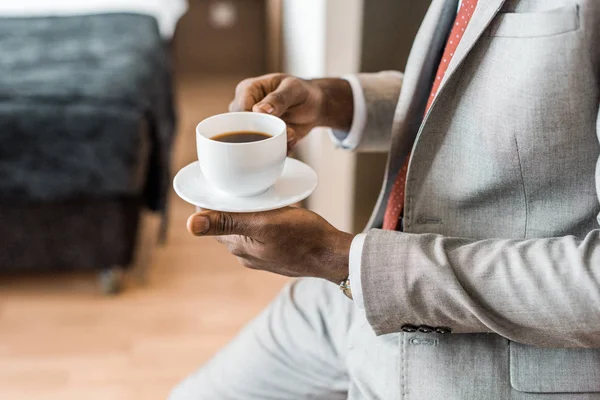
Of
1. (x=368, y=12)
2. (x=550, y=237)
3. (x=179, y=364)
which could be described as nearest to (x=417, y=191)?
(x=550, y=237)

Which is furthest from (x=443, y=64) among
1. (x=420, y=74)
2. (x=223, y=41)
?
(x=223, y=41)

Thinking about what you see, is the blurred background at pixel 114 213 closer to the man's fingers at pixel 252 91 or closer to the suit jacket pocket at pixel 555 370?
the man's fingers at pixel 252 91

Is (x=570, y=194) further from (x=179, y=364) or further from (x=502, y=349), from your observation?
(x=179, y=364)

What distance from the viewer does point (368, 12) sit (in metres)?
1.69

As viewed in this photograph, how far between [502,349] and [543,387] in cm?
6

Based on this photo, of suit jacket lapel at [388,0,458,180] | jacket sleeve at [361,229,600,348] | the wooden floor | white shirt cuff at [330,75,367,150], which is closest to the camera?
jacket sleeve at [361,229,600,348]

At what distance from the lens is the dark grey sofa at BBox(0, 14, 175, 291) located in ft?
5.99

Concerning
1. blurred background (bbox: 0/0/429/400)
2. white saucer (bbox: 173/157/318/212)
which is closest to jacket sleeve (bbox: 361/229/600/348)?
white saucer (bbox: 173/157/318/212)

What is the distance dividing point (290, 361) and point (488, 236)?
35 cm

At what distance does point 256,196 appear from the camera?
779 mm

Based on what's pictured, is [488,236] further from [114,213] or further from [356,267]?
[114,213]

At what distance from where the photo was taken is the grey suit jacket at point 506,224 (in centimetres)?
69

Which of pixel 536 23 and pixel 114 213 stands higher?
pixel 536 23

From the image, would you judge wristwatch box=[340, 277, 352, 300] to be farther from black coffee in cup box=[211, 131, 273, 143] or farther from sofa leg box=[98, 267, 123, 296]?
sofa leg box=[98, 267, 123, 296]
